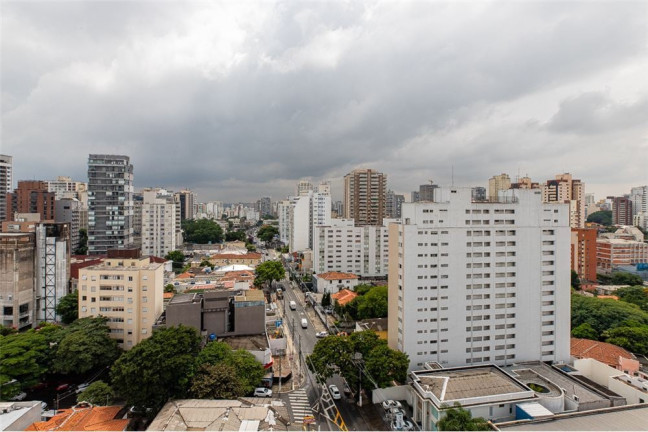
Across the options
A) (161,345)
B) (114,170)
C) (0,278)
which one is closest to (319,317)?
(161,345)

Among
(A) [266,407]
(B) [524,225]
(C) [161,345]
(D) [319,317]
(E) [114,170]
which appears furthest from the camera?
(E) [114,170]

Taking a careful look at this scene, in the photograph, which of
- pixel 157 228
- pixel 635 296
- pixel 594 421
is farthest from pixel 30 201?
pixel 635 296

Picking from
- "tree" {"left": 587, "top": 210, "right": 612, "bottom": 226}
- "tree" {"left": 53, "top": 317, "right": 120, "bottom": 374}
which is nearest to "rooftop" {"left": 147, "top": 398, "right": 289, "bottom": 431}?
"tree" {"left": 53, "top": 317, "right": 120, "bottom": 374}

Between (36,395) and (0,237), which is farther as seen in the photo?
(0,237)

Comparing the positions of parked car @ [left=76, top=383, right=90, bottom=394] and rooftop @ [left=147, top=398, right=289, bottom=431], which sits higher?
rooftop @ [left=147, top=398, right=289, bottom=431]

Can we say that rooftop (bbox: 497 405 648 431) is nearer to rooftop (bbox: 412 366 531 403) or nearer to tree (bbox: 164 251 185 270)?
rooftop (bbox: 412 366 531 403)

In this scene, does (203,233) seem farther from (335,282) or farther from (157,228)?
(335,282)

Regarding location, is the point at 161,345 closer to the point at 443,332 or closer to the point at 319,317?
the point at 443,332

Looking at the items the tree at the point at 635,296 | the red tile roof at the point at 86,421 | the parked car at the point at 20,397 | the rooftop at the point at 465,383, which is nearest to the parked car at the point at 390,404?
the rooftop at the point at 465,383
